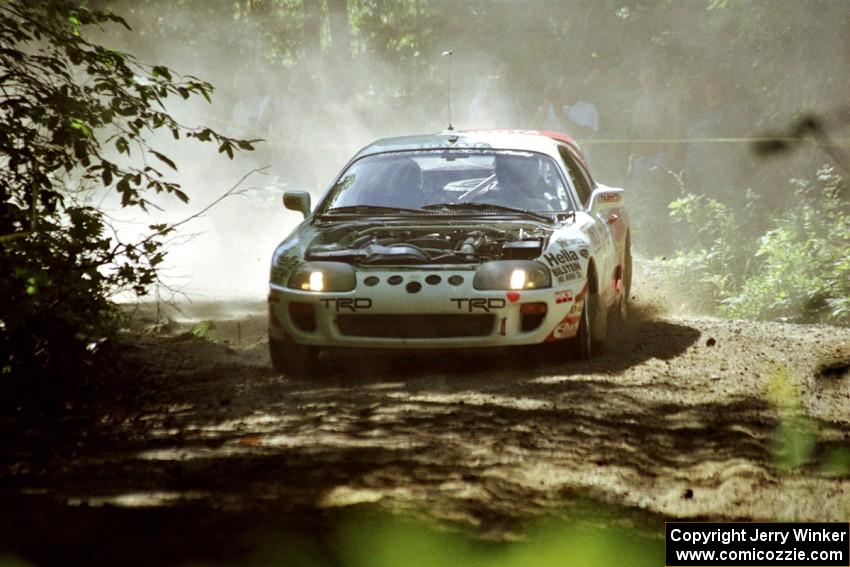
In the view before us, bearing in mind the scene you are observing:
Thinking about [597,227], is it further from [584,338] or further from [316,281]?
[316,281]

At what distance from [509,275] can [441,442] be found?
2.08 m

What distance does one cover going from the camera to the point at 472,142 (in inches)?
360

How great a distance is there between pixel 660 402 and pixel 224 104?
3358 centimetres

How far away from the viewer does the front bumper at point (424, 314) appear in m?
7.46

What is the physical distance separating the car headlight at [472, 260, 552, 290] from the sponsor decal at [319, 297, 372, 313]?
2.20ft

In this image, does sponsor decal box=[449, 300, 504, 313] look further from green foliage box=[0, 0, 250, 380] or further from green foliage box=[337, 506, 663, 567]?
green foliage box=[337, 506, 663, 567]

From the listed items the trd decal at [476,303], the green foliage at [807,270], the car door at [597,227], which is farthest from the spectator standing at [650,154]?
the trd decal at [476,303]

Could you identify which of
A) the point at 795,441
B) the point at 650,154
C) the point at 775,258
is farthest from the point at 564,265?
the point at 650,154

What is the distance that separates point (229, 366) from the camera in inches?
336

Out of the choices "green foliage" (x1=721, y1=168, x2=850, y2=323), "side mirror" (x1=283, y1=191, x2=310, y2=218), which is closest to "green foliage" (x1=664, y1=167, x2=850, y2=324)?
"green foliage" (x1=721, y1=168, x2=850, y2=323)

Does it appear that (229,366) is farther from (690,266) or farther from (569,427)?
(690,266)

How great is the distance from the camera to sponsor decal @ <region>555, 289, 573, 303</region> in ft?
25.0

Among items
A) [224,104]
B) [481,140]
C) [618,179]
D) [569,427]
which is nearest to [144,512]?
[569,427]

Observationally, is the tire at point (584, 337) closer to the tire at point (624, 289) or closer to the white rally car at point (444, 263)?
the white rally car at point (444, 263)
